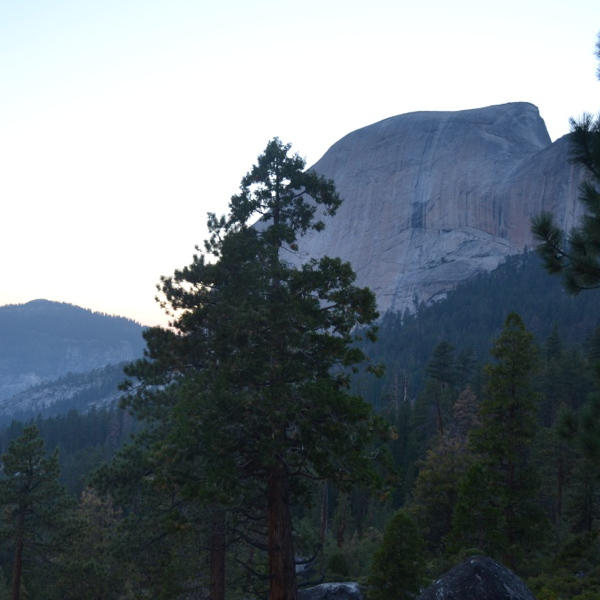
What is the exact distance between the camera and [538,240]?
1119cm

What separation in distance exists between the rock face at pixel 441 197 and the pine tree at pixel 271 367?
363 ft

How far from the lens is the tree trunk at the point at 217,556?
54.6ft

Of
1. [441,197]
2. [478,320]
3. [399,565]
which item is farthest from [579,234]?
[441,197]

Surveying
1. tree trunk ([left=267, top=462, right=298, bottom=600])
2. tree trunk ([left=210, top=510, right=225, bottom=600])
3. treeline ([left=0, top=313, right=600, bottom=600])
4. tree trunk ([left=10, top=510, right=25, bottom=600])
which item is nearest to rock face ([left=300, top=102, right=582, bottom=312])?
treeline ([left=0, top=313, right=600, bottom=600])

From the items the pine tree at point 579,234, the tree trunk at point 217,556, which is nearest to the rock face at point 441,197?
the tree trunk at point 217,556

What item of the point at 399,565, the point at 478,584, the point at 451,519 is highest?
the point at 478,584

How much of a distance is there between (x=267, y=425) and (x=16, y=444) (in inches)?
620

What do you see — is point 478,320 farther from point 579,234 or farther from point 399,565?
point 579,234

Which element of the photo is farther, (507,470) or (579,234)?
(507,470)

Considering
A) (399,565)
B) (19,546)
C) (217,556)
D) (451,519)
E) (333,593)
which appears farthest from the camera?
(451,519)

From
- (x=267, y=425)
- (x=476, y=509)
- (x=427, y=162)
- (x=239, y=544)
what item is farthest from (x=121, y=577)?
(x=427, y=162)

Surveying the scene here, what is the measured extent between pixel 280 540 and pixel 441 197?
13066 cm

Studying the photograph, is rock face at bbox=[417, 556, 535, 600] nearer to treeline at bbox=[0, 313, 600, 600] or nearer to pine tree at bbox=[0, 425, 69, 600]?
treeline at bbox=[0, 313, 600, 600]

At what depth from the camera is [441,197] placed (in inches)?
→ 5389
